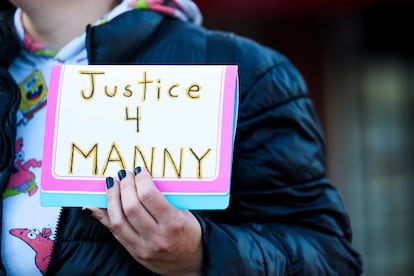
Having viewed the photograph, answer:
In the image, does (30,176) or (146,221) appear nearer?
(146,221)

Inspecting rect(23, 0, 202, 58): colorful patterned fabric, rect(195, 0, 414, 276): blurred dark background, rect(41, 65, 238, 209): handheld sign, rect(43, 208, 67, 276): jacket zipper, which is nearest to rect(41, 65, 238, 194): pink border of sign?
rect(41, 65, 238, 209): handheld sign

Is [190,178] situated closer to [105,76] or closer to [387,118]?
[105,76]

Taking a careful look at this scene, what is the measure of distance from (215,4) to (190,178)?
2.98 metres

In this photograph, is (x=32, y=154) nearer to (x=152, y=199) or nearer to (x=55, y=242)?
(x=55, y=242)

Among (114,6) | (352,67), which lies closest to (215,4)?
(352,67)

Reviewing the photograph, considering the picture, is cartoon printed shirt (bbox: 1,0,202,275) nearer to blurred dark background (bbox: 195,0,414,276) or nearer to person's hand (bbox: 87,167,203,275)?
person's hand (bbox: 87,167,203,275)

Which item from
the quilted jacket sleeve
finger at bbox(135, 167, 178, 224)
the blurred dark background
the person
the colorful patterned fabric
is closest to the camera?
finger at bbox(135, 167, 178, 224)

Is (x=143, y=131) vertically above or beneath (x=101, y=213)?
above

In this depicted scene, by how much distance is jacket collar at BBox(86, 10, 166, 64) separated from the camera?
156cm

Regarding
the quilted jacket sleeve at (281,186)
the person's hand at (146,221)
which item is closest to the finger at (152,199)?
the person's hand at (146,221)

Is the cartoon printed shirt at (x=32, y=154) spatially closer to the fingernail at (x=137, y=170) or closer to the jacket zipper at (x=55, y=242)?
the jacket zipper at (x=55, y=242)

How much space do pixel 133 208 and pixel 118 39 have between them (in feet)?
1.57

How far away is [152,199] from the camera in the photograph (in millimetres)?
1199

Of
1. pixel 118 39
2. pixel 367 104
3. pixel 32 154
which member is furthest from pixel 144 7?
pixel 367 104
